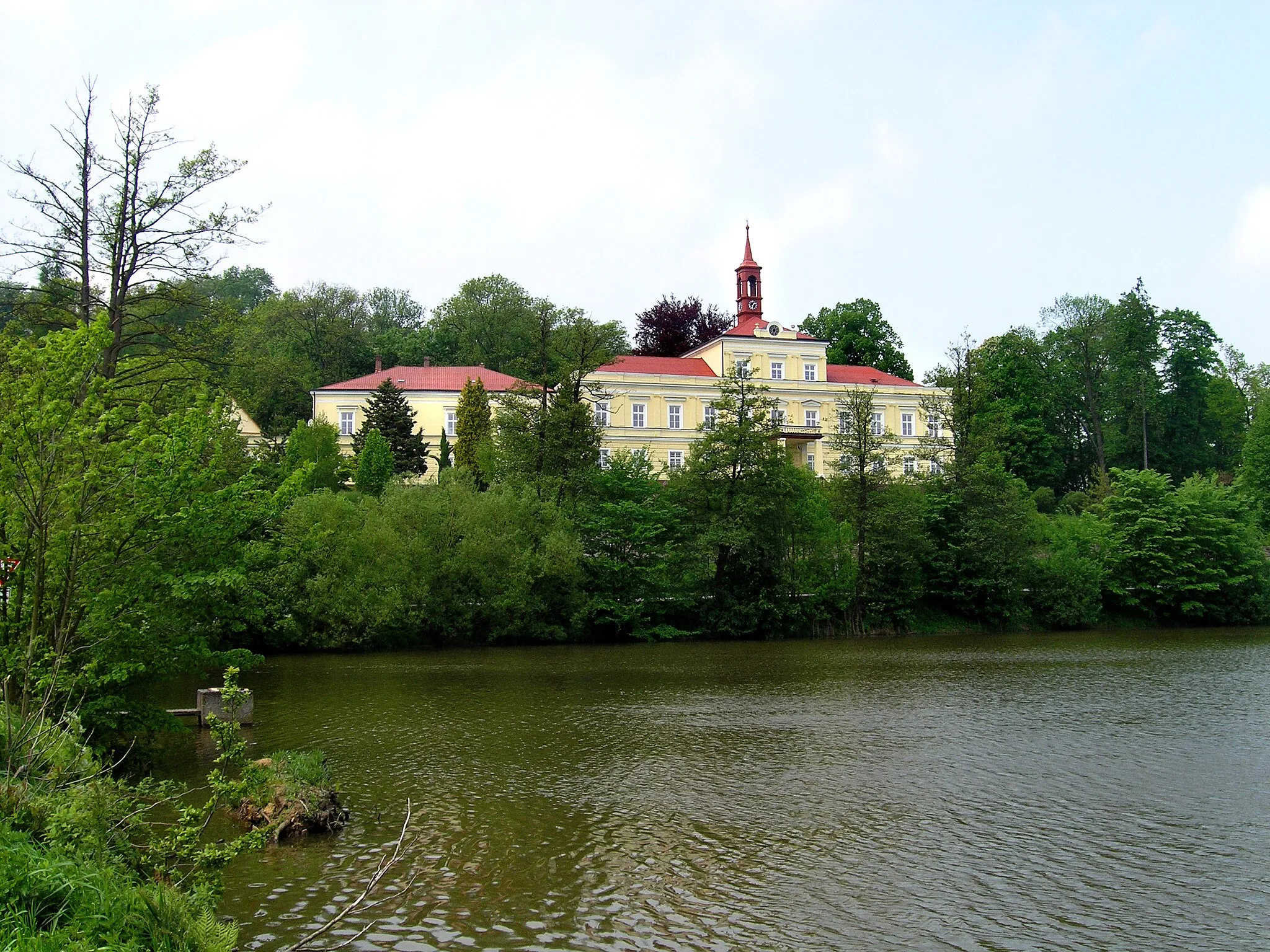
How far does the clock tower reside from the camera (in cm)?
7412

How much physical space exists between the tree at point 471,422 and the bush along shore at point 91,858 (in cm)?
4765

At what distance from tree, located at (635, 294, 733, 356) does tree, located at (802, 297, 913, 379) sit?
8795 mm

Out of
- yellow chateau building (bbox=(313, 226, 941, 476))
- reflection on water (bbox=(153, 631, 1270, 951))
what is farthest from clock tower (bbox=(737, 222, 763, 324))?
reflection on water (bbox=(153, 631, 1270, 951))

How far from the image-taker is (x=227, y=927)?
23.2ft

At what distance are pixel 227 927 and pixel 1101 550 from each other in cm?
4980

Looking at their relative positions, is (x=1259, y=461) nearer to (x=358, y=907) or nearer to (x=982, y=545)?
(x=982, y=545)

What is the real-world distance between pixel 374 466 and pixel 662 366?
27.1 m

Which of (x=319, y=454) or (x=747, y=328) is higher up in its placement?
(x=747, y=328)

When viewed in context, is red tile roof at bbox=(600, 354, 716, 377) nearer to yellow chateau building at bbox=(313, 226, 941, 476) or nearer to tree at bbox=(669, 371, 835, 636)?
yellow chateau building at bbox=(313, 226, 941, 476)

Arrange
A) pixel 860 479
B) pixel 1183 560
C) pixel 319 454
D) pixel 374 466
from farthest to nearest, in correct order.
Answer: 1. pixel 319 454
2. pixel 374 466
3. pixel 1183 560
4. pixel 860 479

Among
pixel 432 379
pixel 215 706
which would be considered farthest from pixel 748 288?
pixel 215 706

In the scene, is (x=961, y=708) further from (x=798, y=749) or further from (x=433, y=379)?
(x=433, y=379)

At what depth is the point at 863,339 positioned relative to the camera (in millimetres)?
83062

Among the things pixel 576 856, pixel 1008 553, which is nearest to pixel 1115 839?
pixel 576 856
